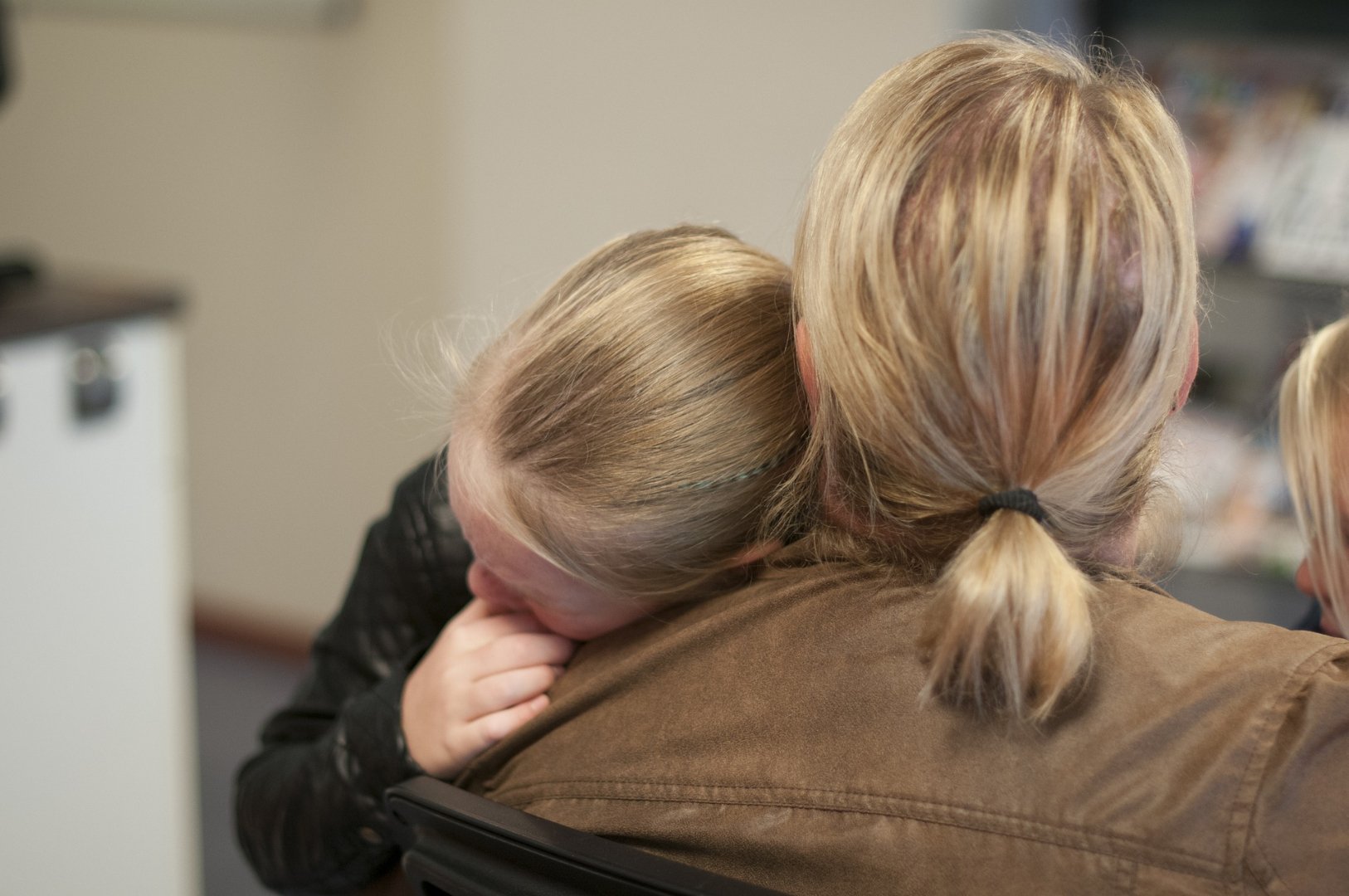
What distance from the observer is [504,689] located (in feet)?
2.68

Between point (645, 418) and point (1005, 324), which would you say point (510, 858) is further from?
point (1005, 324)

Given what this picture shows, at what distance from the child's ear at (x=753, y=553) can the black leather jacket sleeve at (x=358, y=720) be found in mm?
272

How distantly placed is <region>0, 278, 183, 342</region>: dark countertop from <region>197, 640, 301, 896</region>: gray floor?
111 centimetres

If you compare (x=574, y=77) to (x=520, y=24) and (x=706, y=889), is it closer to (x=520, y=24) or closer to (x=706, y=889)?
(x=520, y=24)

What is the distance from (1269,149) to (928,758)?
182 centimetres

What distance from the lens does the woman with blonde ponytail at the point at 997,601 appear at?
0.58 meters

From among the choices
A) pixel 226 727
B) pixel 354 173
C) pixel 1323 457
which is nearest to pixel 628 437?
pixel 1323 457

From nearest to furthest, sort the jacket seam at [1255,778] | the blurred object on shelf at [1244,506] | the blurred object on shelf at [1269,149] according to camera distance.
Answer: the jacket seam at [1255,778], the blurred object on shelf at [1269,149], the blurred object on shelf at [1244,506]

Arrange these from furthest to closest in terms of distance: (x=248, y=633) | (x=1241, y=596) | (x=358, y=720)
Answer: (x=248, y=633) < (x=1241, y=596) < (x=358, y=720)

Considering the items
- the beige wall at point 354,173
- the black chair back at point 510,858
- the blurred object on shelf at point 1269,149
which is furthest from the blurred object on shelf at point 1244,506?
the black chair back at point 510,858

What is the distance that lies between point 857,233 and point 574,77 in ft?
6.53

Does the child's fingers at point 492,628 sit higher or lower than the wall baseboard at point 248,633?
higher

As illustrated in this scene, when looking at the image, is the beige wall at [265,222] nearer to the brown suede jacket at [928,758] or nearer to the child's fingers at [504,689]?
the child's fingers at [504,689]

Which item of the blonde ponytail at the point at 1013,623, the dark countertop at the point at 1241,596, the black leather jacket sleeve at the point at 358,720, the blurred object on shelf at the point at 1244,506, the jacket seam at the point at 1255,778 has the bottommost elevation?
the dark countertop at the point at 1241,596
